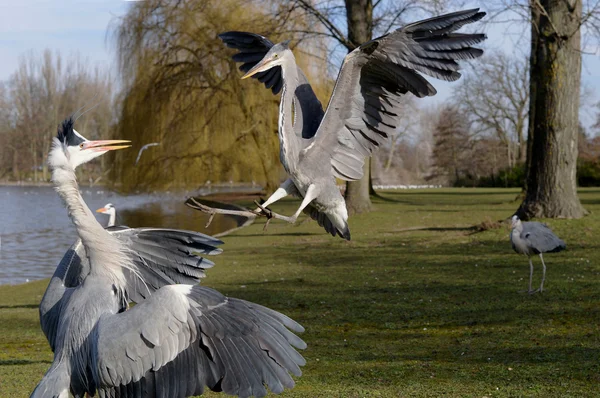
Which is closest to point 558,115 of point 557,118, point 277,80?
point 557,118

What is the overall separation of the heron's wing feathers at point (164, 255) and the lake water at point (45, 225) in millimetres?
3328

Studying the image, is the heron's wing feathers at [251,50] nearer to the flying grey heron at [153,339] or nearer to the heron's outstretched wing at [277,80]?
the heron's outstretched wing at [277,80]

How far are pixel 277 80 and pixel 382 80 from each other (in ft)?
3.26

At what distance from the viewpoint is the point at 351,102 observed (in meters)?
5.02

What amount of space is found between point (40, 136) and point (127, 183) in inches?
1050

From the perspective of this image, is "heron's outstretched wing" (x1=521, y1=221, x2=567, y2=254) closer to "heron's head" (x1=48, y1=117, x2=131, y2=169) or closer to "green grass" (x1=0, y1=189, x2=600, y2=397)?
"green grass" (x1=0, y1=189, x2=600, y2=397)

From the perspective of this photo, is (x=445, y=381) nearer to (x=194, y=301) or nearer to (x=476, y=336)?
(x=476, y=336)

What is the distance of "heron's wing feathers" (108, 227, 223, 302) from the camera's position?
4.50 metres

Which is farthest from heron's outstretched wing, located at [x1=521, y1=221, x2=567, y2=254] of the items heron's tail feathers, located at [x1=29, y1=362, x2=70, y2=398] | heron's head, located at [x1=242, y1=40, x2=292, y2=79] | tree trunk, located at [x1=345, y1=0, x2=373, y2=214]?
tree trunk, located at [x1=345, y1=0, x2=373, y2=214]

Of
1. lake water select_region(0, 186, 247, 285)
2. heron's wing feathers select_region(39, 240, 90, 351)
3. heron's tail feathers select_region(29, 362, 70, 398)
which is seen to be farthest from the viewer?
lake water select_region(0, 186, 247, 285)

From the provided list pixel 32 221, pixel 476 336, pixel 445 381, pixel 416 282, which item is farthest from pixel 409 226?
pixel 32 221

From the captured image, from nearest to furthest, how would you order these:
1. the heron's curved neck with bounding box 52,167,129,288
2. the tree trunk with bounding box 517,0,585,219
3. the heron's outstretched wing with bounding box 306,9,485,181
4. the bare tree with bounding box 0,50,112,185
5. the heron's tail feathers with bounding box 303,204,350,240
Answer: the heron's curved neck with bounding box 52,167,129,288 → the heron's outstretched wing with bounding box 306,9,485,181 → the heron's tail feathers with bounding box 303,204,350,240 → the tree trunk with bounding box 517,0,585,219 → the bare tree with bounding box 0,50,112,185

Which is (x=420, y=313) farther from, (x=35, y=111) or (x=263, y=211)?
(x=35, y=111)

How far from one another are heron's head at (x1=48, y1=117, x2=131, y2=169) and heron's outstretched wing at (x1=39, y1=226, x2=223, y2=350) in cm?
60
